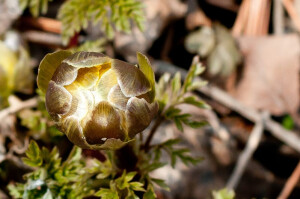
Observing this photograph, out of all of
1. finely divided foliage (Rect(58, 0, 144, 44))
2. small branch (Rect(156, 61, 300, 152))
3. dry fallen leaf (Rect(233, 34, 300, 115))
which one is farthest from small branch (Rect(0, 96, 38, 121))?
dry fallen leaf (Rect(233, 34, 300, 115))

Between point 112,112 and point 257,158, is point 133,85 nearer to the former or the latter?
point 112,112

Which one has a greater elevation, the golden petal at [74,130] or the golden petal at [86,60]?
the golden petal at [86,60]

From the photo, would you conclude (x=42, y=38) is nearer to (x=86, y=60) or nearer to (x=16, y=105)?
(x=16, y=105)

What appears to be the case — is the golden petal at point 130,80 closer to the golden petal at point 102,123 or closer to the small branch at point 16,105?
the golden petal at point 102,123

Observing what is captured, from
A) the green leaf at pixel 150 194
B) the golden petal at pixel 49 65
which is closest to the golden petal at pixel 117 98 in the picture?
the golden petal at pixel 49 65

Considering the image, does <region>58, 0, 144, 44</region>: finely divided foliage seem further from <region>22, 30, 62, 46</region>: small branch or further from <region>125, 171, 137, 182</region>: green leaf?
<region>125, 171, 137, 182</region>: green leaf

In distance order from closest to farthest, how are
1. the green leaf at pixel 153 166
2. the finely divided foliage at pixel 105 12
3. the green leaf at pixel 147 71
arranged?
the green leaf at pixel 147 71 → the green leaf at pixel 153 166 → the finely divided foliage at pixel 105 12
